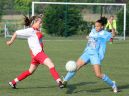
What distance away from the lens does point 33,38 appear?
1192 centimetres

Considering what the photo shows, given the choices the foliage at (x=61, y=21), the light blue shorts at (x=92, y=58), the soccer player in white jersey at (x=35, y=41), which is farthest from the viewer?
the foliage at (x=61, y=21)

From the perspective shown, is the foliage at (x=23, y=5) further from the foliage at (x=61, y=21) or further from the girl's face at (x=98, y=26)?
the girl's face at (x=98, y=26)

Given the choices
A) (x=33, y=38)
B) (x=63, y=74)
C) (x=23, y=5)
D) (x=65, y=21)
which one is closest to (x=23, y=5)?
(x=23, y=5)

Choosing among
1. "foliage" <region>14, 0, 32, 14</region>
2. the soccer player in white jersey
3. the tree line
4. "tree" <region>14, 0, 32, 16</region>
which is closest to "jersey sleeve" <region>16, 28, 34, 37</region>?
the soccer player in white jersey

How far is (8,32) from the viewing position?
4256 centimetres

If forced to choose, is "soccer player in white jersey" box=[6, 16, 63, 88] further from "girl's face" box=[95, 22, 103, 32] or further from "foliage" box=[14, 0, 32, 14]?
"foliage" box=[14, 0, 32, 14]

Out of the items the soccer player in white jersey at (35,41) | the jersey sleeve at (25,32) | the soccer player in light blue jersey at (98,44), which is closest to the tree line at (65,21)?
the soccer player in white jersey at (35,41)

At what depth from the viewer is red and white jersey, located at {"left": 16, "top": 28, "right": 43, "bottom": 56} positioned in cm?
1182

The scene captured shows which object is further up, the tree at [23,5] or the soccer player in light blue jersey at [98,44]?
the tree at [23,5]

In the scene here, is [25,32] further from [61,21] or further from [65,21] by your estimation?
[65,21]

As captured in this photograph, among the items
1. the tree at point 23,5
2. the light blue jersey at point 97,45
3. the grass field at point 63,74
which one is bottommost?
the grass field at point 63,74

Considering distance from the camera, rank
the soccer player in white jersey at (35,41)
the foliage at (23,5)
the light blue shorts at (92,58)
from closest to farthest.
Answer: the light blue shorts at (92,58) < the soccer player in white jersey at (35,41) < the foliage at (23,5)

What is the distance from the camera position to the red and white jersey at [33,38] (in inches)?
465

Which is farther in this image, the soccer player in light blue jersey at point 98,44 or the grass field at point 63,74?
the grass field at point 63,74
